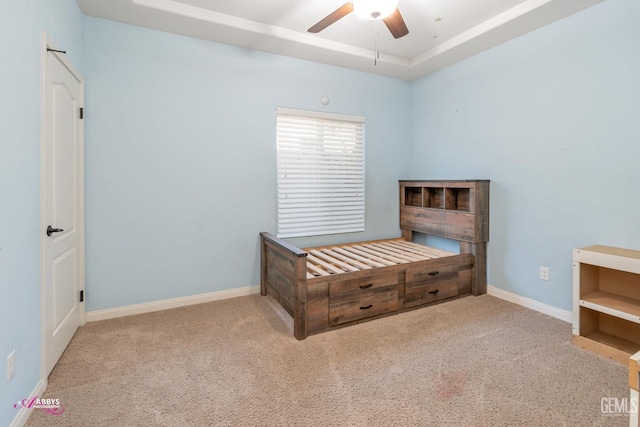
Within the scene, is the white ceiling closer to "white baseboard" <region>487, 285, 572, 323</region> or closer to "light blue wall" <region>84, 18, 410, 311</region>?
"light blue wall" <region>84, 18, 410, 311</region>

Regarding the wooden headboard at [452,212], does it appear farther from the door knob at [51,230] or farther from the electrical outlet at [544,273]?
the door knob at [51,230]

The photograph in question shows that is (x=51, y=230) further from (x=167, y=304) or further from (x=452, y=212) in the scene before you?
(x=452, y=212)

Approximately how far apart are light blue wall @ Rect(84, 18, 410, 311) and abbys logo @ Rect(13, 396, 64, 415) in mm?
1163

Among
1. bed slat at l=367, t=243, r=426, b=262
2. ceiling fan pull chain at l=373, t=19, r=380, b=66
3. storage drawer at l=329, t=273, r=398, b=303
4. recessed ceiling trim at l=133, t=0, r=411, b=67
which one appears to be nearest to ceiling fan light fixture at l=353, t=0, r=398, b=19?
ceiling fan pull chain at l=373, t=19, r=380, b=66

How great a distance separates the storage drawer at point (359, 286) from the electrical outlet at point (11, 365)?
6.26ft

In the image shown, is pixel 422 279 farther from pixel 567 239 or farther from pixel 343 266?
pixel 567 239

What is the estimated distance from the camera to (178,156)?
3084 mm

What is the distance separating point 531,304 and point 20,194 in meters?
3.99

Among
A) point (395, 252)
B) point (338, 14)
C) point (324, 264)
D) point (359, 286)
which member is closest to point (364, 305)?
point (359, 286)

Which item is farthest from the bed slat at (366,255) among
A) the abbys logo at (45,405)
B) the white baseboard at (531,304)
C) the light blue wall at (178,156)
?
the abbys logo at (45,405)

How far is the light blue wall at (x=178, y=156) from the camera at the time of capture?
2801 millimetres

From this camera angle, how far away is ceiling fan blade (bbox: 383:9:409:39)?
7.03 ft

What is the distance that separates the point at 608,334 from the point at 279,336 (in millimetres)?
2535

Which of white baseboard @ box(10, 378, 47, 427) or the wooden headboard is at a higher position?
the wooden headboard
